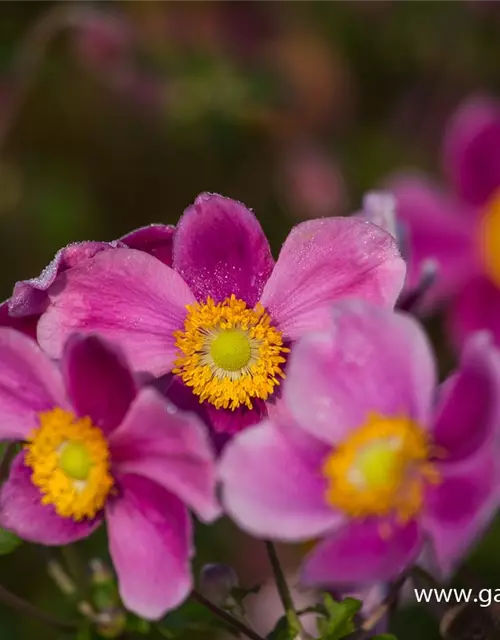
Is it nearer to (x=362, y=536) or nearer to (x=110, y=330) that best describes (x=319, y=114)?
(x=110, y=330)

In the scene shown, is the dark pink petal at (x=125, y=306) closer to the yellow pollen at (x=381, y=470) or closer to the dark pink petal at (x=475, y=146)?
the yellow pollen at (x=381, y=470)

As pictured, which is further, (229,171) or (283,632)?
(229,171)

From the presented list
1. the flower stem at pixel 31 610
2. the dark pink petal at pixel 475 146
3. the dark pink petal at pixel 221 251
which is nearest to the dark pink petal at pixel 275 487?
the dark pink petal at pixel 221 251

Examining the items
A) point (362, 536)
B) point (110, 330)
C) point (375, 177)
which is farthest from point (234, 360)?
point (375, 177)

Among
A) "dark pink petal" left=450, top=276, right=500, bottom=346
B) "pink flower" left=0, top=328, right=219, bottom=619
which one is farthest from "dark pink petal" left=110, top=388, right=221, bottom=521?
"dark pink petal" left=450, top=276, right=500, bottom=346

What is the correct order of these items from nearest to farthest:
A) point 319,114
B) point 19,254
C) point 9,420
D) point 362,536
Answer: point 362,536 → point 9,420 → point 19,254 → point 319,114

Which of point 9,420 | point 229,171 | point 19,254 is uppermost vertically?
point 9,420

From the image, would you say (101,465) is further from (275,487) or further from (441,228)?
(441,228)
